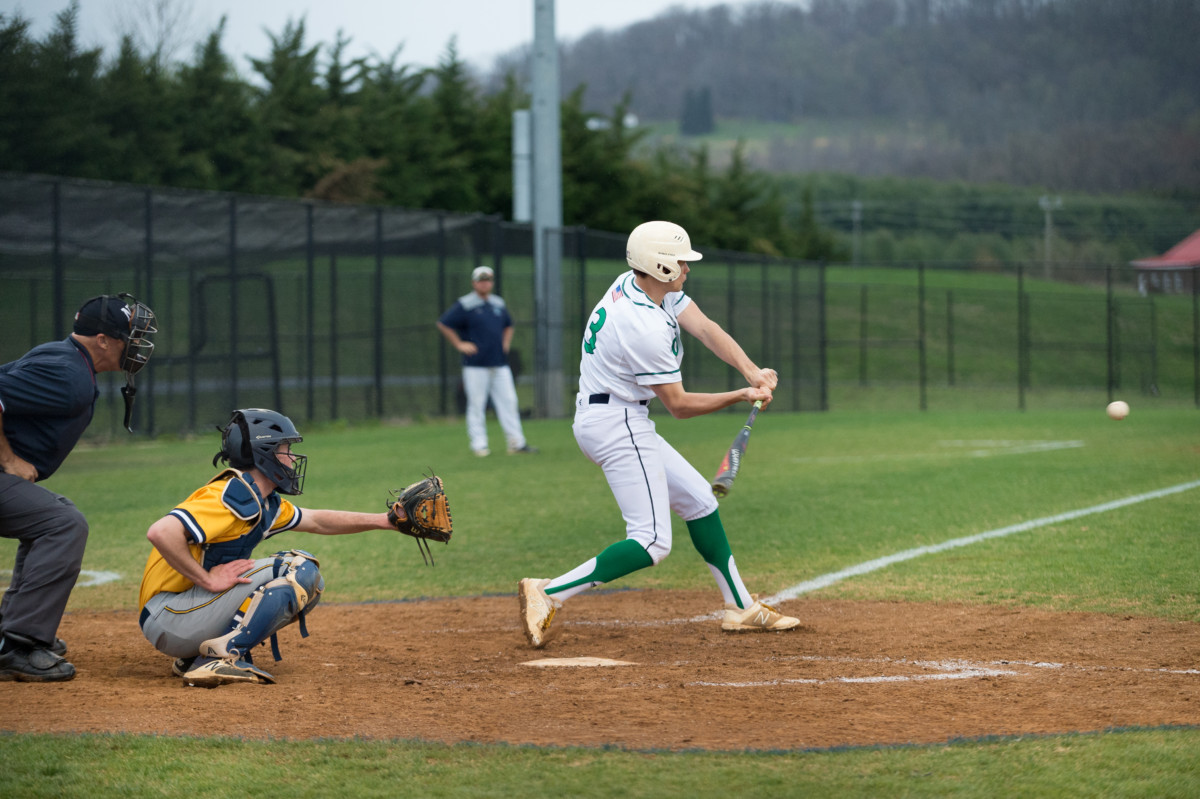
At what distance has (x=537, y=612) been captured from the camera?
577cm

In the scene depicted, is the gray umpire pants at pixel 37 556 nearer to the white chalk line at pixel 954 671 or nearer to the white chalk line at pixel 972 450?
the white chalk line at pixel 954 671

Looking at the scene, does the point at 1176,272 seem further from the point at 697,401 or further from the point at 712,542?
the point at 697,401

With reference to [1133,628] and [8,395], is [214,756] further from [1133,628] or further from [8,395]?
[1133,628]

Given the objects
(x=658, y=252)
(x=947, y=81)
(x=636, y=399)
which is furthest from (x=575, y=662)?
(x=947, y=81)

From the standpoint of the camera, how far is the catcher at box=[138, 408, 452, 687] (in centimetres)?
496

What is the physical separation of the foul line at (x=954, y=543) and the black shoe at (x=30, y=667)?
147 inches

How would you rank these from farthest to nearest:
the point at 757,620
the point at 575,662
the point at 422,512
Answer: the point at 757,620 → the point at 575,662 → the point at 422,512

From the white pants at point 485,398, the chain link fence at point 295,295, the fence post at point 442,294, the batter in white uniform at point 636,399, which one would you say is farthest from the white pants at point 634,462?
the fence post at point 442,294

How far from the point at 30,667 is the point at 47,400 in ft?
3.79

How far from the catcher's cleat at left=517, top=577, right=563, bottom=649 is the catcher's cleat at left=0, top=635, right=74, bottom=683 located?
2.05 meters

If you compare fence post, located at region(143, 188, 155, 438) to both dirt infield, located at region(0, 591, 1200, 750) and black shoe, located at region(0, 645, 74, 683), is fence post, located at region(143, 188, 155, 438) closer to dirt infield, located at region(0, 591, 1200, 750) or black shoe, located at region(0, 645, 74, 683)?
dirt infield, located at region(0, 591, 1200, 750)

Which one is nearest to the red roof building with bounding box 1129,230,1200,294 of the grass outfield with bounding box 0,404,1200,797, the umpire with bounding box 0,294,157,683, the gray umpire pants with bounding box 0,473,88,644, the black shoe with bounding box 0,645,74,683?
the grass outfield with bounding box 0,404,1200,797

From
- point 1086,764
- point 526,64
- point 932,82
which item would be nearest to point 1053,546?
point 1086,764

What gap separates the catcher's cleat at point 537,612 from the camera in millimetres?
5738
